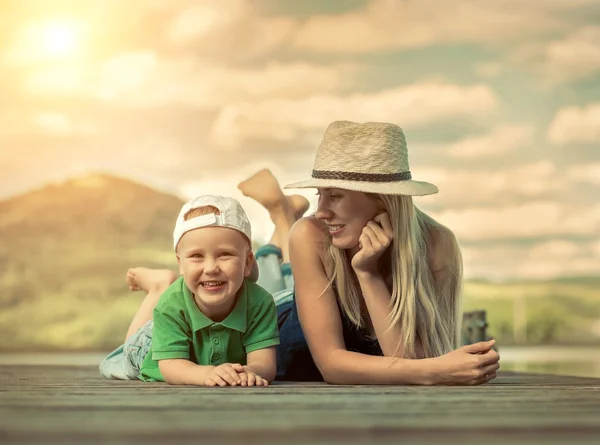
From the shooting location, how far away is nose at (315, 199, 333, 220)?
8.21 ft

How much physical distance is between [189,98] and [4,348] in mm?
4002

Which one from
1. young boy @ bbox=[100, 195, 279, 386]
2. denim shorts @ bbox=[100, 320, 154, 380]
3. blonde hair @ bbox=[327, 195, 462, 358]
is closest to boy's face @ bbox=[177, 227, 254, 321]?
young boy @ bbox=[100, 195, 279, 386]

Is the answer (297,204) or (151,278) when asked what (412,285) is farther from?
(297,204)

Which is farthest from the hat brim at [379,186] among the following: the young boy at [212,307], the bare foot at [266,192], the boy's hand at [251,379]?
the bare foot at [266,192]

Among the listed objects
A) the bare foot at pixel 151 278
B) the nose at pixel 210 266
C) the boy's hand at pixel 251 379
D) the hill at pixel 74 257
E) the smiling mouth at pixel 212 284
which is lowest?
the boy's hand at pixel 251 379

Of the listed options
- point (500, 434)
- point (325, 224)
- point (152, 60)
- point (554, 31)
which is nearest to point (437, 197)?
point (554, 31)

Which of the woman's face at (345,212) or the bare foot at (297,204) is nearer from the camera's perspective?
the woman's face at (345,212)

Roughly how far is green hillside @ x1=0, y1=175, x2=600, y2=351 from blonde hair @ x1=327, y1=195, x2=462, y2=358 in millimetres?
9580

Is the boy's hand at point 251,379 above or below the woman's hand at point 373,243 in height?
below

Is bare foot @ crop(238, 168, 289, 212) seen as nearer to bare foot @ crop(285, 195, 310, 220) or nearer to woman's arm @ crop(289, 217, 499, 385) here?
bare foot @ crop(285, 195, 310, 220)

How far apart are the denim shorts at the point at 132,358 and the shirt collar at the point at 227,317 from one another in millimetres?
440

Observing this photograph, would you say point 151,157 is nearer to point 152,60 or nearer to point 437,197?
point 152,60

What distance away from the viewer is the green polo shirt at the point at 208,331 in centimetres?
247

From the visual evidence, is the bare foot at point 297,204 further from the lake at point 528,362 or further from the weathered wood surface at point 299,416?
the weathered wood surface at point 299,416
